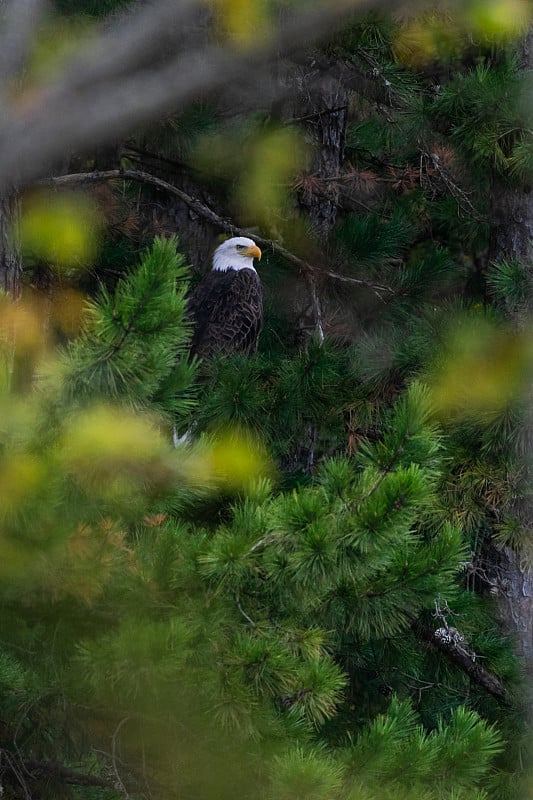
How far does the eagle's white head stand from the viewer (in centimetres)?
629

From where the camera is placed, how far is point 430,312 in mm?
4848

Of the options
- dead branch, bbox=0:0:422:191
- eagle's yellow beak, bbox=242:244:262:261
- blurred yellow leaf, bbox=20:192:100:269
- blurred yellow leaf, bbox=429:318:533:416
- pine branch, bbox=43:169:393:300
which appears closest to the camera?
dead branch, bbox=0:0:422:191

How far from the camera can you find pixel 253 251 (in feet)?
20.7

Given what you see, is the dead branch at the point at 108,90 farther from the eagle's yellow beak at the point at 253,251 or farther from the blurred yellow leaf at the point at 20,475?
the eagle's yellow beak at the point at 253,251

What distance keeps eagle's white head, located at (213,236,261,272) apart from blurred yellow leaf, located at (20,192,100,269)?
140 centimetres

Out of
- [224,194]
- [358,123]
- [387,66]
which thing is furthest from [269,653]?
[358,123]

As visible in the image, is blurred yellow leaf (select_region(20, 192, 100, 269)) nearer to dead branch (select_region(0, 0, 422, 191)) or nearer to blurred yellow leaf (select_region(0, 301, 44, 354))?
blurred yellow leaf (select_region(0, 301, 44, 354))

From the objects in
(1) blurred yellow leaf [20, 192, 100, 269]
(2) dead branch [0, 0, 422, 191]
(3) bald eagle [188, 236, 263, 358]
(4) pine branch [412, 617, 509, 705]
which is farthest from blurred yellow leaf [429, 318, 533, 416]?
(2) dead branch [0, 0, 422, 191]

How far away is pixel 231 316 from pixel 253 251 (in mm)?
395

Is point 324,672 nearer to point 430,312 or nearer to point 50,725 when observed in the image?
point 50,725

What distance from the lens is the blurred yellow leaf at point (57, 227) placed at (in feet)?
13.2

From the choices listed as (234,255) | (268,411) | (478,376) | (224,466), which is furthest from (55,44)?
(234,255)

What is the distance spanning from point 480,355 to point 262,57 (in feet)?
8.12

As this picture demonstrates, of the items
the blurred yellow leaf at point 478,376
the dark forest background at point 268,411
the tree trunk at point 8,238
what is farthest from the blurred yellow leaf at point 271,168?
the tree trunk at point 8,238
